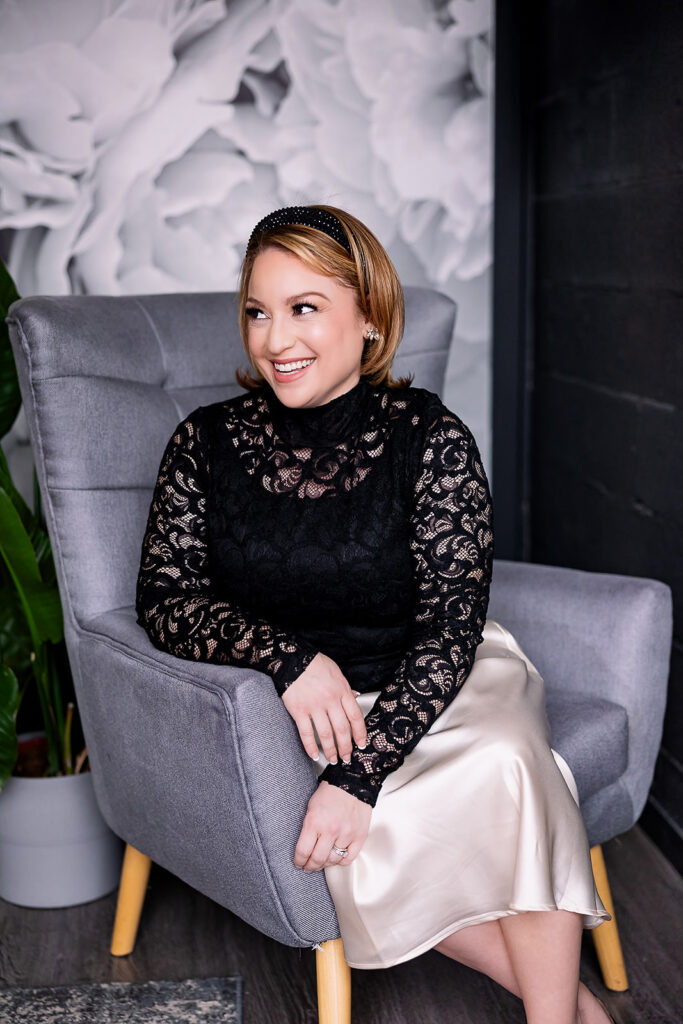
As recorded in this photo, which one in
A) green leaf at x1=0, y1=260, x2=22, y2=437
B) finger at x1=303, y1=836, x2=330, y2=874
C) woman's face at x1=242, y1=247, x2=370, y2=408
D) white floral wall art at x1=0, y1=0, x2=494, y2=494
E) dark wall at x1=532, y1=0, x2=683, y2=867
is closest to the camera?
finger at x1=303, y1=836, x2=330, y2=874

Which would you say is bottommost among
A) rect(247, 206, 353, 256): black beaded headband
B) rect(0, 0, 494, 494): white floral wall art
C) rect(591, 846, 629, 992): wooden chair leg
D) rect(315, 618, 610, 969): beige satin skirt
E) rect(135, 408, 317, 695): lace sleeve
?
rect(591, 846, 629, 992): wooden chair leg

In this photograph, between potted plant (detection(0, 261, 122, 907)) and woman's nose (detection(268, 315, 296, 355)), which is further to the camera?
potted plant (detection(0, 261, 122, 907))

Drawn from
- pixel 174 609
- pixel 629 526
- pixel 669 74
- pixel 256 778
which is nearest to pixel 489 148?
pixel 669 74

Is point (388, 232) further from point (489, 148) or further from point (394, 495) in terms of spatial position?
point (394, 495)

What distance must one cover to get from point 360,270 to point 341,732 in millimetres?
682

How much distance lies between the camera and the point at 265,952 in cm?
185

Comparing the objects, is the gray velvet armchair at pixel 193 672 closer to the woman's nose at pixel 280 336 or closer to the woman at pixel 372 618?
the woman at pixel 372 618

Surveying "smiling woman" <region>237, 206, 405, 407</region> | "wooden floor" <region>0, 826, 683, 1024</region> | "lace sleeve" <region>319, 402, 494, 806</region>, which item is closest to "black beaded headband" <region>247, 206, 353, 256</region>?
"smiling woman" <region>237, 206, 405, 407</region>

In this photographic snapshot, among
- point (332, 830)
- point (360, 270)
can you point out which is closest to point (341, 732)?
point (332, 830)

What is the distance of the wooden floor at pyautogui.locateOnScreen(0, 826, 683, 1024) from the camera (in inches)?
66.3

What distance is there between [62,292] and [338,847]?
1567mm

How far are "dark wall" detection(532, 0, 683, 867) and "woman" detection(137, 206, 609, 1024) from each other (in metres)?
0.61

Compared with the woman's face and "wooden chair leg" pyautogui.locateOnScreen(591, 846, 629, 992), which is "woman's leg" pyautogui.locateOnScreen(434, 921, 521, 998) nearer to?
"wooden chair leg" pyautogui.locateOnScreen(591, 846, 629, 992)

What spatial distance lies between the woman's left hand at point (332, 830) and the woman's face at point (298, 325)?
59 cm
